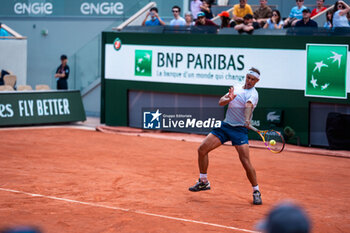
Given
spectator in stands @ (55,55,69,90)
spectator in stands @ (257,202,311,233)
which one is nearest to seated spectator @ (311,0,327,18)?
spectator in stands @ (55,55,69,90)

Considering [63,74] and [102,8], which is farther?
[102,8]

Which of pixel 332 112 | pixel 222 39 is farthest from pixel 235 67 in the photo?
pixel 332 112

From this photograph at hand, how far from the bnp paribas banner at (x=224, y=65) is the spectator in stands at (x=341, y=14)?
98cm

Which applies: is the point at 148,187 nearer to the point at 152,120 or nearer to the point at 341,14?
the point at 152,120

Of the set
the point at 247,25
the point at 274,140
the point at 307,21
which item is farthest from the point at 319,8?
the point at 274,140

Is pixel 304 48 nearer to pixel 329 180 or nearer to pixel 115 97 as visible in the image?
pixel 329 180

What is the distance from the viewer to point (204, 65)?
16.5m

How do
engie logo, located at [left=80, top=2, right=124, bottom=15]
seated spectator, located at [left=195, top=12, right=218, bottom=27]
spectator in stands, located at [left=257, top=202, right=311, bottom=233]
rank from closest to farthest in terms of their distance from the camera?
spectator in stands, located at [left=257, top=202, right=311, bottom=233], seated spectator, located at [left=195, top=12, right=218, bottom=27], engie logo, located at [left=80, top=2, right=124, bottom=15]

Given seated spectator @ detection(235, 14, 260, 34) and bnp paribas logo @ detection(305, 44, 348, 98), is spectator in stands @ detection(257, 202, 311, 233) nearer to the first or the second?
bnp paribas logo @ detection(305, 44, 348, 98)

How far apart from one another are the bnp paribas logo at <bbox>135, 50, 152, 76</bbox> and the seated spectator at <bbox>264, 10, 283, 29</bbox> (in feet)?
12.1

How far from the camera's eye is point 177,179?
1039 cm

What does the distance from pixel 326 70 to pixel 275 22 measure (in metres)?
2.29

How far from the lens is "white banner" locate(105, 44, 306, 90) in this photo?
15244 mm

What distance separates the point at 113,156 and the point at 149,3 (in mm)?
8842
